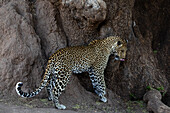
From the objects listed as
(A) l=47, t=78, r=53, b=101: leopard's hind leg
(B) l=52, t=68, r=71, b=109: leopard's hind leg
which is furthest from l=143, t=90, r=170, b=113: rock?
(A) l=47, t=78, r=53, b=101: leopard's hind leg

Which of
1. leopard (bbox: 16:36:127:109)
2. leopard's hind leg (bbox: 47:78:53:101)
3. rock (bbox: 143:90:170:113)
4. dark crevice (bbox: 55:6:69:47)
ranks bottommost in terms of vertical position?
rock (bbox: 143:90:170:113)

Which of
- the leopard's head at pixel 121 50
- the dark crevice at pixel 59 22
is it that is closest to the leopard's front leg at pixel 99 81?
the leopard's head at pixel 121 50

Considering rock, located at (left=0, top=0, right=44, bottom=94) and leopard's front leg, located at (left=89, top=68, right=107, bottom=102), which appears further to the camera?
leopard's front leg, located at (left=89, top=68, right=107, bottom=102)

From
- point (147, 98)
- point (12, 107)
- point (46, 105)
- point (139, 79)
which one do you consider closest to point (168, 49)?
point (139, 79)

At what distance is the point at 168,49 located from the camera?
32.8 ft

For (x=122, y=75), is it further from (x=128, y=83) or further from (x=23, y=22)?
(x=23, y=22)

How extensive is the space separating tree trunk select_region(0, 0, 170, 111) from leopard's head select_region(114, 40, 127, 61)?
0.60 ft

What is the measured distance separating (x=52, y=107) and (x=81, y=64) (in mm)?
1500

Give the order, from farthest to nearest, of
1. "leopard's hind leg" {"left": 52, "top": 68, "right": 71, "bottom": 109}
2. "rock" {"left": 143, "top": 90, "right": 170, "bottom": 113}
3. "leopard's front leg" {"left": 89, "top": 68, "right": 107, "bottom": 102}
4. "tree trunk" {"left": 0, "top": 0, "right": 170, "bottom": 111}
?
"leopard's front leg" {"left": 89, "top": 68, "right": 107, "bottom": 102} < "rock" {"left": 143, "top": 90, "right": 170, "bottom": 113} < "tree trunk" {"left": 0, "top": 0, "right": 170, "bottom": 111} < "leopard's hind leg" {"left": 52, "top": 68, "right": 71, "bottom": 109}

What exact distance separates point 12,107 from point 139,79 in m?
4.70

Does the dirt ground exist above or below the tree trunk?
below

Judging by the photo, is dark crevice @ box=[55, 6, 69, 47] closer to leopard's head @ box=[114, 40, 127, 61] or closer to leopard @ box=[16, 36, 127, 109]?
leopard @ box=[16, 36, 127, 109]

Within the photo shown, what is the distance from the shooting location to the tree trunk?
6523 mm

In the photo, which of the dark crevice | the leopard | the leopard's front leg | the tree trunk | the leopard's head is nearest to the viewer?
the leopard
